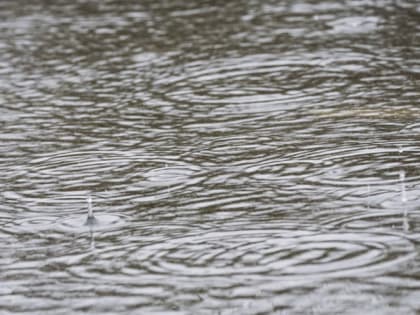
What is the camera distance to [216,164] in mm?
6562

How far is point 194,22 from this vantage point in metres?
11.6

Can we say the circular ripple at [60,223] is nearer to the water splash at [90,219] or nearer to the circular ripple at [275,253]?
the water splash at [90,219]

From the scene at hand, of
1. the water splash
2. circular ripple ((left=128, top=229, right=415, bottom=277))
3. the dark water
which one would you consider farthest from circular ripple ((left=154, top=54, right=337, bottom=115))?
circular ripple ((left=128, top=229, right=415, bottom=277))

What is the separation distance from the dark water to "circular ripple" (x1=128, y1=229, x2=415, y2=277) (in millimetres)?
13

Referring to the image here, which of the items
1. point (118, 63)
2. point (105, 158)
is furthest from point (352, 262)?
point (118, 63)

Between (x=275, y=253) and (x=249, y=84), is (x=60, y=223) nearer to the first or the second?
(x=275, y=253)

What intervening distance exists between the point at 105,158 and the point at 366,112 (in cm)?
195

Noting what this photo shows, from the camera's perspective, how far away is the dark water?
461cm

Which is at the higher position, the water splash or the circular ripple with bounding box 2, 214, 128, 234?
the water splash

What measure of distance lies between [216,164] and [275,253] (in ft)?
5.60

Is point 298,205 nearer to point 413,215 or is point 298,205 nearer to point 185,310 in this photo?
point 413,215

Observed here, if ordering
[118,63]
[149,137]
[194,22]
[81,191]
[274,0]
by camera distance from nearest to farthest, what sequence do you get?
1. [81,191]
2. [149,137]
3. [118,63]
4. [194,22]
5. [274,0]

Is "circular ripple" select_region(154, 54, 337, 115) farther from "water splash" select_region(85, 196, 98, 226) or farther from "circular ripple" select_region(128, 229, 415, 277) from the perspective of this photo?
"circular ripple" select_region(128, 229, 415, 277)

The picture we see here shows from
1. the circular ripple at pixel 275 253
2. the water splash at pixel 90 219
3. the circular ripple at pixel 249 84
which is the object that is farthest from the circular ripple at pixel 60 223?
the circular ripple at pixel 249 84
